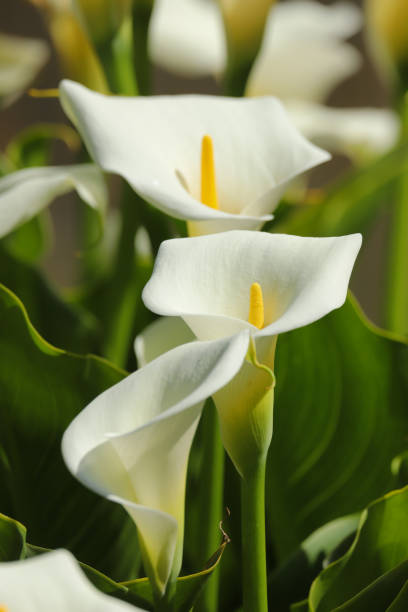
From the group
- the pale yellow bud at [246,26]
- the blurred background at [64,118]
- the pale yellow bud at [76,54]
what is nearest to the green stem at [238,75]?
the pale yellow bud at [246,26]

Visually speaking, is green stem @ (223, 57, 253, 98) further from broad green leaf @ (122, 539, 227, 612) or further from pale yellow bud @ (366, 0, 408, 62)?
broad green leaf @ (122, 539, 227, 612)

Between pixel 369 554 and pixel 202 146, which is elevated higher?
pixel 202 146

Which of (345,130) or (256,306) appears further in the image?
(345,130)

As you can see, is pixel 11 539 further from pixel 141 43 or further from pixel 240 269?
pixel 141 43

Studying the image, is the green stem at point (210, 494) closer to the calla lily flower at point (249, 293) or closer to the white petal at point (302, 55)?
the calla lily flower at point (249, 293)

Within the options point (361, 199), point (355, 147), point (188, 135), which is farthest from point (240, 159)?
point (355, 147)

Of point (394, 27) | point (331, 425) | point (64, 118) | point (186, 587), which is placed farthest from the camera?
point (64, 118)

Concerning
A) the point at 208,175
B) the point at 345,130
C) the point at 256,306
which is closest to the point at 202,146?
the point at 208,175

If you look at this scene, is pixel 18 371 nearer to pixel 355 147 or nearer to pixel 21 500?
pixel 21 500
